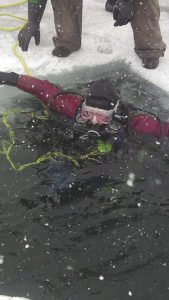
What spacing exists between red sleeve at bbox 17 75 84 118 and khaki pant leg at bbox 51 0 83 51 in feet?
3.91

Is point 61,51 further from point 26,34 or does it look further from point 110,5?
point 110,5

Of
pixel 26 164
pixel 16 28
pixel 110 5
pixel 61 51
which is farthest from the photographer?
pixel 110 5

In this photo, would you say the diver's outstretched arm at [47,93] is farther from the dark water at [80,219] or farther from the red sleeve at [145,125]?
the red sleeve at [145,125]

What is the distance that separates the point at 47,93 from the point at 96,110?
591 mm

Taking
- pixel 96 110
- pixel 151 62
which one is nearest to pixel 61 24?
pixel 151 62

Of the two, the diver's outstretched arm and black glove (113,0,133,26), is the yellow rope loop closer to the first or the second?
the diver's outstretched arm

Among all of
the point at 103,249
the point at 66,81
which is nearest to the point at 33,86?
the point at 66,81

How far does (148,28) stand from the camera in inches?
180

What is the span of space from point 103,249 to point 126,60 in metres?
2.62

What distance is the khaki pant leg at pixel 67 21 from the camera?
4590mm

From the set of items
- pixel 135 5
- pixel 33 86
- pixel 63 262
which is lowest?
pixel 63 262

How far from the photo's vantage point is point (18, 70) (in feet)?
15.1

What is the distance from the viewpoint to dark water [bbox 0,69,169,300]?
271 cm

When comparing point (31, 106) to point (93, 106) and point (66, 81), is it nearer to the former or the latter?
point (66, 81)
